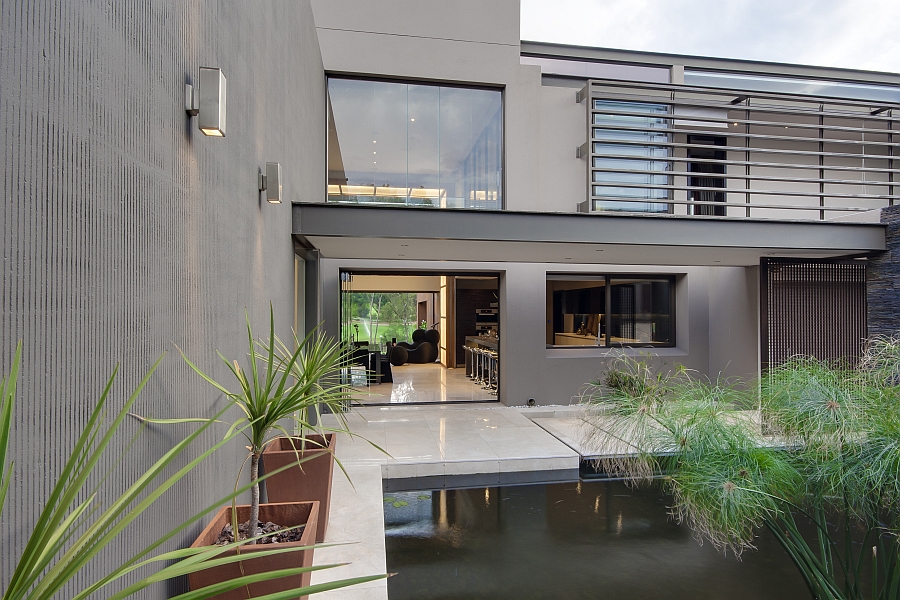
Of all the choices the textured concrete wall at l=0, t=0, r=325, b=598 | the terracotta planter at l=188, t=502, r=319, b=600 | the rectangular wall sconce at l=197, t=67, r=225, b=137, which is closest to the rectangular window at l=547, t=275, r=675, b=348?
the textured concrete wall at l=0, t=0, r=325, b=598

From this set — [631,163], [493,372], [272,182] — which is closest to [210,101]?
[272,182]

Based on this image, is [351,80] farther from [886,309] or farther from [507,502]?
[886,309]

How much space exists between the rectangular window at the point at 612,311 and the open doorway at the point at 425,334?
114 centimetres

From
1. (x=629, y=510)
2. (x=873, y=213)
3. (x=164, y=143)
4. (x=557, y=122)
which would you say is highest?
(x=557, y=122)

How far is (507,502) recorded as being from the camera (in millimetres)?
4523

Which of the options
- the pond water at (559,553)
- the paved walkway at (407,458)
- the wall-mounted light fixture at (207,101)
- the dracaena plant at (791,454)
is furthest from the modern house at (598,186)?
the wall-mounted light fixture at (207,101)

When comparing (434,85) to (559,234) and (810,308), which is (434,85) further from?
(810,308)

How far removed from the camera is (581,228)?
Answer: 18.0ft

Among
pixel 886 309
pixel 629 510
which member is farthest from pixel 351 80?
pixel 886 309

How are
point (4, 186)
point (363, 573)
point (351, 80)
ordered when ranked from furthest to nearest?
point (351, 80) < point (363, 573) < point (4, 186)

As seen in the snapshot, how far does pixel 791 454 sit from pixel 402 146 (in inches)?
245

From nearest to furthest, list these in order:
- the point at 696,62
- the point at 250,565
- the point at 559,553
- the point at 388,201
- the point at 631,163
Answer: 1. the point at 250,565
2. the point at 559,553
3. the point at 388,201
4. the point at 631,163
5. the point at 696,62

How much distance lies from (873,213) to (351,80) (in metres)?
7.11

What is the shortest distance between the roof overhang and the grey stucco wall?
3.92 feet
